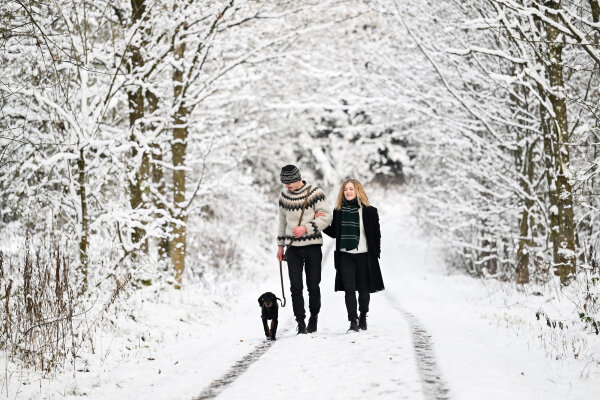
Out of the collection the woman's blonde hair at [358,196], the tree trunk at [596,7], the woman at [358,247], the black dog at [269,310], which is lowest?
the black dog at [269,310]

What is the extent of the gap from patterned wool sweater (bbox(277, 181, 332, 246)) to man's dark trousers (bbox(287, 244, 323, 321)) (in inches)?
4.3

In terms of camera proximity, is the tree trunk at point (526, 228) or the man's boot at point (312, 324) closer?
the man's boot at point (312, 324)

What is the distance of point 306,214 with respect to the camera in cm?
690

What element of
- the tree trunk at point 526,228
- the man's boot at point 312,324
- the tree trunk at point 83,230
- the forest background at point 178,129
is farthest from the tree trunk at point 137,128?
the tree trunk at point 526,228

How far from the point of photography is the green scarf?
690cm

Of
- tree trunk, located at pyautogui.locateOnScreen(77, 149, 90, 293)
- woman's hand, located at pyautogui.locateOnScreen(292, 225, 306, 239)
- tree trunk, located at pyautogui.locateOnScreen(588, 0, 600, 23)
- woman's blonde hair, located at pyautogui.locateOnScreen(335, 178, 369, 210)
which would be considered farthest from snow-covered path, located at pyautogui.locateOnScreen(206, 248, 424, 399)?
tree trunk, located at pyautogui.locateOnScreen(588, 0, 600, 23)

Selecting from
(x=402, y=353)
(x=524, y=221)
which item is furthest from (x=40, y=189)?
(x=524, y=221)

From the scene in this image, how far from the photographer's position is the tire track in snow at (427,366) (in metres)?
4.07

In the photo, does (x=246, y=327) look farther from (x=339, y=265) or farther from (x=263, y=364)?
(x=263, y=364)

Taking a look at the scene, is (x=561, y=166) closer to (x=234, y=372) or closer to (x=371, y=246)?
(x=371, y=246)

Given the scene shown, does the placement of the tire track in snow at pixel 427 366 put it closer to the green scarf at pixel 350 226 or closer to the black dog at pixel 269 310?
the green scarf at pixel 350 226

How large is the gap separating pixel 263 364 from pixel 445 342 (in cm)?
211

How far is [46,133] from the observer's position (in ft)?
26.9

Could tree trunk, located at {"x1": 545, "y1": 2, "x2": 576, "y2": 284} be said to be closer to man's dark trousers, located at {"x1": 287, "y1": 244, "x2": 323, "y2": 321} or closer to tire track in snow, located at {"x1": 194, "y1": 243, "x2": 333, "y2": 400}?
man's dark trousers, located at {"x1": 287, "y1": 244, "x2": 323, "y2": 321}
